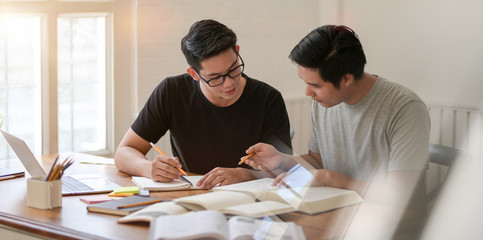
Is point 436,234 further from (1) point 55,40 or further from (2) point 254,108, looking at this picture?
(1) point 55,40

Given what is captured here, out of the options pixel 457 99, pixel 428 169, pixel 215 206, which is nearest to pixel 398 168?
pixel 428 169

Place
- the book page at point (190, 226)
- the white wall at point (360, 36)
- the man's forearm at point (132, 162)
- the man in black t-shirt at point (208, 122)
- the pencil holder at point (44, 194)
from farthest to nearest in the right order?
the white wall at point (360, 36)
the man in black t-shirt at point (208, 122)
the man's forearm at point (132, 162)
the pencil holder at point (44, 194)
the book page at point (190, 226)

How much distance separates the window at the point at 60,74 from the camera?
1854 mm

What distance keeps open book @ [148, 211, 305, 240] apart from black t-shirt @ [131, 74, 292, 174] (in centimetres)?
54

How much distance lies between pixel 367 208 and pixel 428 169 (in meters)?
0.25

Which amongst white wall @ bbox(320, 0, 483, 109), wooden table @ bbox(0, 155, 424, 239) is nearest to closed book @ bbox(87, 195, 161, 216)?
wooden table @ bbox(0, 155, 424, 239)

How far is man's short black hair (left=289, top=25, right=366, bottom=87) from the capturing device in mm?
1223

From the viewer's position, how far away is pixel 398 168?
121cm

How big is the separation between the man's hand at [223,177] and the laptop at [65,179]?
0.60 feet

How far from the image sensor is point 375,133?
1303 millimetres

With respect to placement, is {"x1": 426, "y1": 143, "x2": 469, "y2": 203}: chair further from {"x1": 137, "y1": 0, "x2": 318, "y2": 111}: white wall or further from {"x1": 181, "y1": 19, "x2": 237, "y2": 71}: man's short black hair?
{"x1": 137, "y1": 0, "x2": 318, "y2": 111}: white wall

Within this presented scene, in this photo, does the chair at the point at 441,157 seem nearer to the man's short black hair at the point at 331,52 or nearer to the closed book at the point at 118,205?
the man's short black hair at the point at 331,52

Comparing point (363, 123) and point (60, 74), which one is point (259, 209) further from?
point (60, 74)

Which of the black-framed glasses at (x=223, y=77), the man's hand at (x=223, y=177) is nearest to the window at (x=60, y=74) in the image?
the black-framed glasses at (x=223, y=77)
